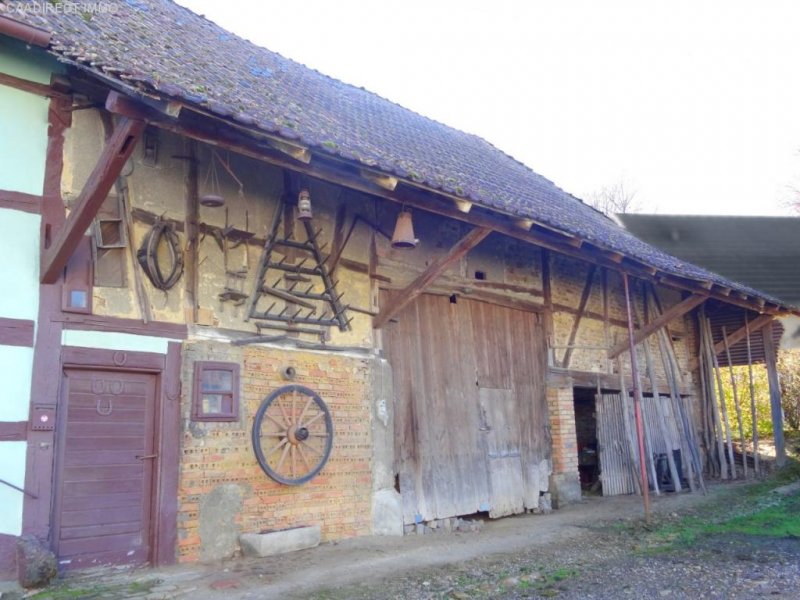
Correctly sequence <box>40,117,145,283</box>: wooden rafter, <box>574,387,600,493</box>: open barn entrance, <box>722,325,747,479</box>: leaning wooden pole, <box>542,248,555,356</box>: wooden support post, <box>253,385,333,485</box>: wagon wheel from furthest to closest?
<box>722,325,747,479</box>: leaning wooden pole < <box>574,387,600,493</box>: open barn entrance < <box>542,248,555,356</box>: wooden support post < <box>253,385,333,485</box>: wagon wheel < <box>40,117,145,283</box>: wooden rafter

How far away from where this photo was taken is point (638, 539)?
24.1ft

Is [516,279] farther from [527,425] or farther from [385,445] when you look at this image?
[385,445]

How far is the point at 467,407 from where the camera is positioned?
9.01 metres

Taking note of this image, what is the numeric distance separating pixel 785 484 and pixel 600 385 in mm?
3369

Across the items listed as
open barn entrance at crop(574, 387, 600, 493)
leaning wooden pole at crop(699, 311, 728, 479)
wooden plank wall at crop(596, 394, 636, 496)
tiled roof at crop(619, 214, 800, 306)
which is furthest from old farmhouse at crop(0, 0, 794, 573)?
tiled roof at crop(619, 214, 800, 306)

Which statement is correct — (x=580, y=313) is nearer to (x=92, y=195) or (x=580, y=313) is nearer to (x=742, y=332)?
(x=742, y=332)

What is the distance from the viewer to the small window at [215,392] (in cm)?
621

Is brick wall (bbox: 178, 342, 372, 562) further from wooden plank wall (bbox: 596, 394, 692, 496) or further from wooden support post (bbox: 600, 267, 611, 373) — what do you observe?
wooden support post (bbox: 600, 267, 611, 373)

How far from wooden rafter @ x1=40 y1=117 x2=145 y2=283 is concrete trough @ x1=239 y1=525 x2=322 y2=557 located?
277cm

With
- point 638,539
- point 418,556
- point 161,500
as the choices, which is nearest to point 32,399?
point 161,500

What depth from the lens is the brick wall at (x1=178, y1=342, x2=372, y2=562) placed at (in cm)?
608

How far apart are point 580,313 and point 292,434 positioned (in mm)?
5737

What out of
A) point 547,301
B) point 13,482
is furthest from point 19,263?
point 547,301

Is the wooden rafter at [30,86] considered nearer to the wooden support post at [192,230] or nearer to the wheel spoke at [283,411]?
the wooden support post at [192,230]
